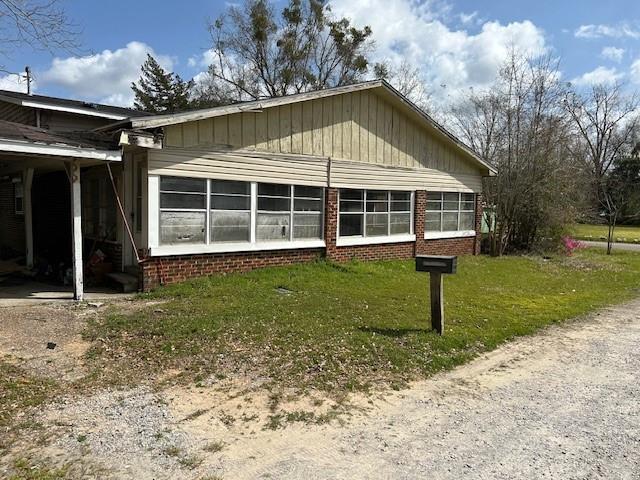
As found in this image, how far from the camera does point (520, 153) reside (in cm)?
1844

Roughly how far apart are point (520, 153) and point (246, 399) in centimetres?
1665

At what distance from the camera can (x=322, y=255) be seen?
12.6 meters

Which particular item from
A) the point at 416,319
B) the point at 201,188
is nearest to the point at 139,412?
the point at 416,319

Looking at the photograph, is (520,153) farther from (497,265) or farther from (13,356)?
(13,356)

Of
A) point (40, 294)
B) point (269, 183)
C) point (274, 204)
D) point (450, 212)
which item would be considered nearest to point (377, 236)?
point (450, 212)

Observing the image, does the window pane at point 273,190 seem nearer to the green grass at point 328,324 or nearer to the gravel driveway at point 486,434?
the green grass at point 328,324

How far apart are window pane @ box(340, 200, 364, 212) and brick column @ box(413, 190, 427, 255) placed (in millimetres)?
2347

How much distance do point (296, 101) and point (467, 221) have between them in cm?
866

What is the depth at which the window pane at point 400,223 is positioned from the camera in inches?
575

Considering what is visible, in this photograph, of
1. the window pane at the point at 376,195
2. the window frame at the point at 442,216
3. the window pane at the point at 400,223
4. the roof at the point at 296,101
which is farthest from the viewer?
the window frame at the point at 442,216

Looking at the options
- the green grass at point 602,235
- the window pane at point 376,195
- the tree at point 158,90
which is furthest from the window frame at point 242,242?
the tree at point 158,90

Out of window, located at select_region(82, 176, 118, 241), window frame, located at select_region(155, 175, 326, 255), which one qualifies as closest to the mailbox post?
window frame, located at select_region(155, 175, 326, 255)

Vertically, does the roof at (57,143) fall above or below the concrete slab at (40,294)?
above

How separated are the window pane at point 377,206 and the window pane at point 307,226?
1898 mm
